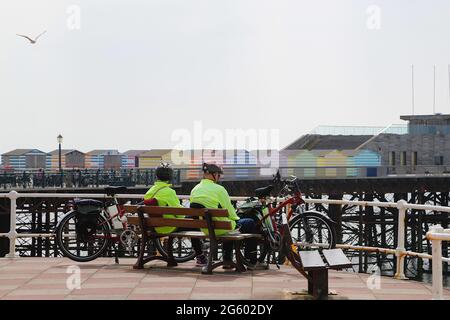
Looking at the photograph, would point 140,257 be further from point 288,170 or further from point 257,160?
point 257,160

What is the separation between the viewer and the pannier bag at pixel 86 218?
31.4ft

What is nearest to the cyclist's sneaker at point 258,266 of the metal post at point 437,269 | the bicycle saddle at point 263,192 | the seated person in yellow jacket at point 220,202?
the seated person in yellow jacket at point 220,202

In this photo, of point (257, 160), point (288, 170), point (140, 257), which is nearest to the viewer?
point (140, 257)

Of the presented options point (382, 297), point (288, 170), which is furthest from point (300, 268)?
point (288, 170)

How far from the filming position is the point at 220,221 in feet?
27.5

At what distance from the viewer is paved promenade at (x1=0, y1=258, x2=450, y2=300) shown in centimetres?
730

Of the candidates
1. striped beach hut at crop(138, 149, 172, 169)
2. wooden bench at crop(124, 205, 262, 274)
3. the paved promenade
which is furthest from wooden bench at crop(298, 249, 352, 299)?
striped beach hut at crop(138, 149, 172, 169)

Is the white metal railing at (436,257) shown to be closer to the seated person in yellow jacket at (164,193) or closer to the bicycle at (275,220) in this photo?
the bicycle at (275,220)

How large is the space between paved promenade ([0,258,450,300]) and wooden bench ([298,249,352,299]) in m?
0.10
